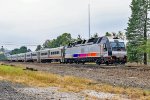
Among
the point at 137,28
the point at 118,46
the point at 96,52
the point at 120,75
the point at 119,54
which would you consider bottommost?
the point at 120,75

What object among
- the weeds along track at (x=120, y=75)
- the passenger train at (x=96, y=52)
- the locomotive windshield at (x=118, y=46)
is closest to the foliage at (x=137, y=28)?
the passenger train at (x=96, y=52)

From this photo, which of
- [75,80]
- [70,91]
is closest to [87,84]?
[75,80]

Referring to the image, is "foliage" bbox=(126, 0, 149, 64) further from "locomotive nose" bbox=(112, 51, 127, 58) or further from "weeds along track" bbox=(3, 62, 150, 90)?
"weeds along track" bbox=(3, 62, 150, 90)

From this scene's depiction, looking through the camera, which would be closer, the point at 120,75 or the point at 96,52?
the point at 120,75

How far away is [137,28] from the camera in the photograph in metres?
84.2

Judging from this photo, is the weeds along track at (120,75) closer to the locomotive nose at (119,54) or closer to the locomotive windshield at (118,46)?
the locomotive nose at (119,54)

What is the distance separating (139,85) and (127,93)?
377 cm

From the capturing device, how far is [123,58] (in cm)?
4703

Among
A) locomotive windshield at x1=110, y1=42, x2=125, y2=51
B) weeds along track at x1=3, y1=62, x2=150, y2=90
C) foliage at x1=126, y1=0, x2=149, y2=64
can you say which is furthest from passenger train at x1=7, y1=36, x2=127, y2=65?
foliage at x1=126, y1=0, x2=149, y2=64

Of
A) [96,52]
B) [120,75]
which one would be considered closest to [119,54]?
[96,52]

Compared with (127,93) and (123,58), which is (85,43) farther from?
(127,93)

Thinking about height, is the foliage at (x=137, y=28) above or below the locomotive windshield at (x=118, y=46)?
above

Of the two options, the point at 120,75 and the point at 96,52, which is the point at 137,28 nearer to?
the point at 96,52

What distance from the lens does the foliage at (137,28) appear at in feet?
271
